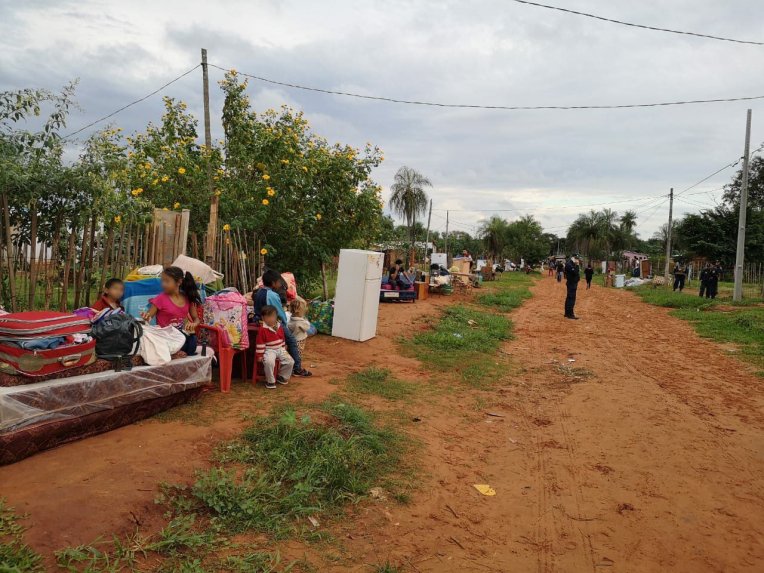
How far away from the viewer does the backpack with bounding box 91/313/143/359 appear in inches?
171

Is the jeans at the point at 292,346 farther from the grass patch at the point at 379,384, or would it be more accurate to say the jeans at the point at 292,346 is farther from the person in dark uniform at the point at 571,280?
the person in dark uniform at the point at 571,280

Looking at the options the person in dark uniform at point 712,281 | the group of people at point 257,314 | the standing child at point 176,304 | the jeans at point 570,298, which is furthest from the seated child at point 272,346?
the person in dark uniform at point 712,281

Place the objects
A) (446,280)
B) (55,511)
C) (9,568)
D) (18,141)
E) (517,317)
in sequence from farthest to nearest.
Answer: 1. (446,280)
2. (517,317)
3. (18,141)
4. (55,511)
5. (9,568)

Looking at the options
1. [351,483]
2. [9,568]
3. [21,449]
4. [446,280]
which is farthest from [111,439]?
[446,280]

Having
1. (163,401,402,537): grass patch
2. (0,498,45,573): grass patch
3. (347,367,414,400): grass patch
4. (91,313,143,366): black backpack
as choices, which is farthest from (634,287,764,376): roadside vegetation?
(0,498,45,573): grass patch

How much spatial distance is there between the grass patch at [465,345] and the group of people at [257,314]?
8.47ft

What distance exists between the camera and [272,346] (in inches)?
244

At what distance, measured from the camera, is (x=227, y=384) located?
19.0ft

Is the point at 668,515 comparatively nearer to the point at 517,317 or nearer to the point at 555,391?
the point at 555,391

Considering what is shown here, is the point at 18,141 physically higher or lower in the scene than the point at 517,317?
higher

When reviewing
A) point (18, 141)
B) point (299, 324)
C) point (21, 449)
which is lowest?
point (21, 449)

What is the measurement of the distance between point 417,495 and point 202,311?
3.31 m

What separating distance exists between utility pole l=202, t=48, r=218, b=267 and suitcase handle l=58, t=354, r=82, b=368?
178 inches

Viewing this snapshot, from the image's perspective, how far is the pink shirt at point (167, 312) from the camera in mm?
5527
